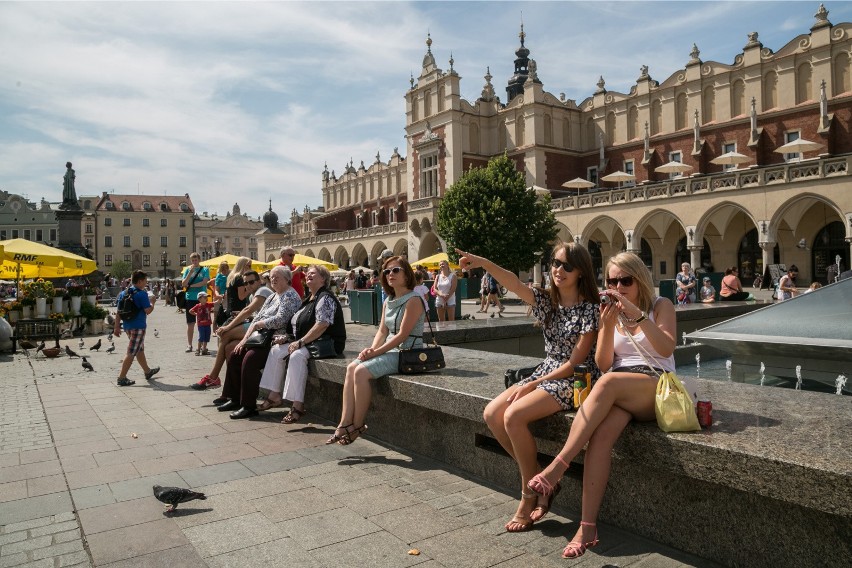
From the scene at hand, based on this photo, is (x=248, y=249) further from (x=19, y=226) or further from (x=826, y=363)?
(x=826, y=363)

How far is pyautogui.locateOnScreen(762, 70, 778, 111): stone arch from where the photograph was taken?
3334 centimetres

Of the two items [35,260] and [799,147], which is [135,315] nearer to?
[35,260]

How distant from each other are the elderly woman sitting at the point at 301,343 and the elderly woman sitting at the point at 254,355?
0.48 ft

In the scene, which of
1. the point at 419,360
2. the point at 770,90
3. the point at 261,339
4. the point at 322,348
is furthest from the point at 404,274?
the point at 770,90

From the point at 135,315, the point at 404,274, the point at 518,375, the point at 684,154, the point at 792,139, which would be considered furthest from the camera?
the point at 684,154

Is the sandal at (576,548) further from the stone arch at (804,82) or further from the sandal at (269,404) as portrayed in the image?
the stone arch at (804,82)

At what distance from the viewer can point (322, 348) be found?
20.5 ft

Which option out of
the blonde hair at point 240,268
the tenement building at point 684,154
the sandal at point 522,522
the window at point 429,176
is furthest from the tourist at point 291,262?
the window at point 429,176

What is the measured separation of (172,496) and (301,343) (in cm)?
258

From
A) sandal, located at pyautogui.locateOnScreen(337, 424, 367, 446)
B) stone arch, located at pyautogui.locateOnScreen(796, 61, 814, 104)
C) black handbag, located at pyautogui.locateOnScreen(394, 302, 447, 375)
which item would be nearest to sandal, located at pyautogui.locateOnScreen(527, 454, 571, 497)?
black handbag, located at pyautogui.locateOnScreen(394, 302, 447, 375)

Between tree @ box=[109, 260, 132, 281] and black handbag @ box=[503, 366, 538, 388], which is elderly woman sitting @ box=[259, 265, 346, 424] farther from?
tree @ box=[109, 260, 132, 281]

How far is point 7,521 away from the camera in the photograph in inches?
152

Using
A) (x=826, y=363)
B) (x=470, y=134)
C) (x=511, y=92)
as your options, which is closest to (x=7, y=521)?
(x=826, y=363)

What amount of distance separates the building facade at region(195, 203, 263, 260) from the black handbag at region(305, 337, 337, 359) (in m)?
111
